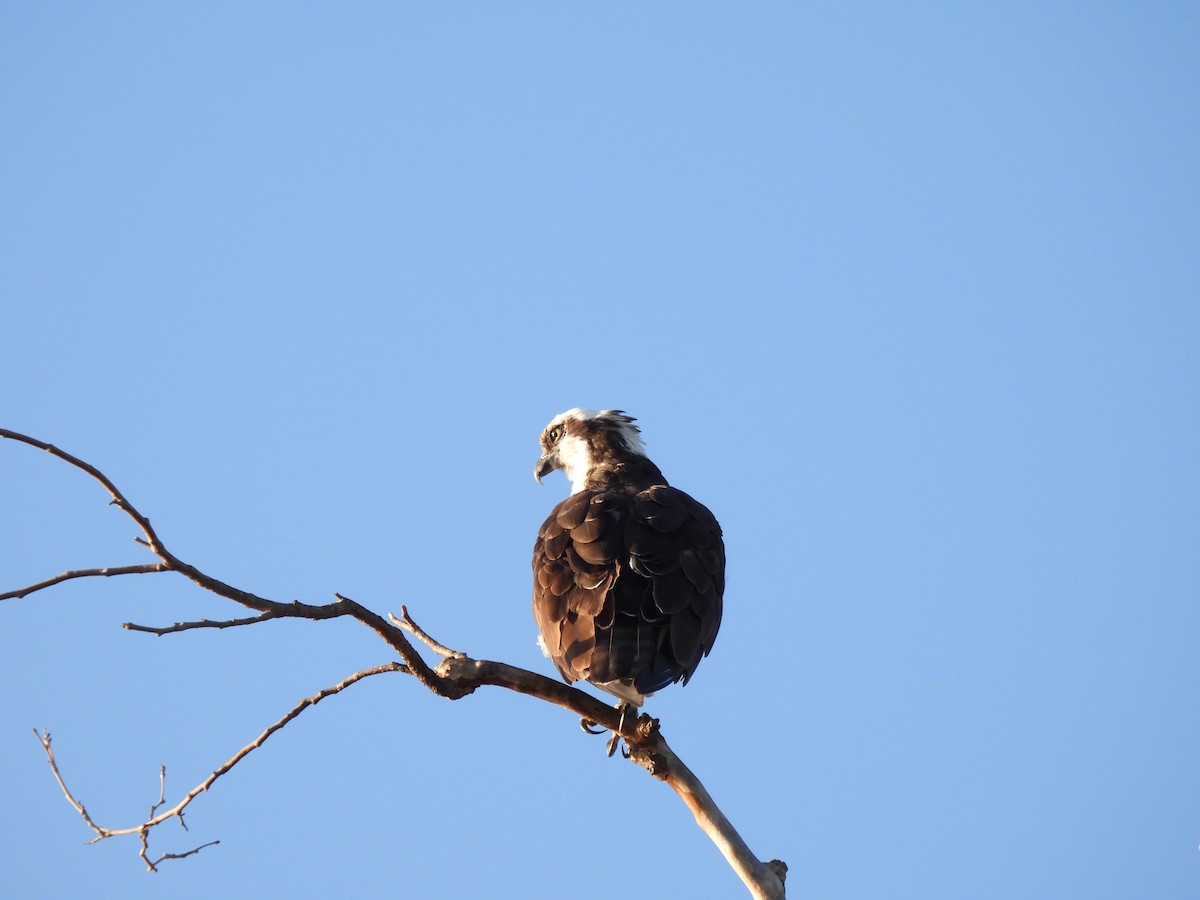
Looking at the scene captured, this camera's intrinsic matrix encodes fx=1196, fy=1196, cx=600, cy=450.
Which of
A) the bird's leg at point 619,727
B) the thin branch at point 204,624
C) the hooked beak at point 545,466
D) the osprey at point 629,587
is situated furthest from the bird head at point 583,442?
the thin branch at point 204,624

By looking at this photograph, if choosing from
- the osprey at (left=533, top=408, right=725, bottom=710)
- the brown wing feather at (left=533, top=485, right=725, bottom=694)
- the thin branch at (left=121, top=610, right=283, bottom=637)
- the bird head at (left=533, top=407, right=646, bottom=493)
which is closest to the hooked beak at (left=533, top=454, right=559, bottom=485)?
the bird head at (left=533, top=407, right=646, bottom=493)

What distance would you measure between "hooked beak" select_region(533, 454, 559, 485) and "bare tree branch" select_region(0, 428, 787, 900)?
4240 millimetres

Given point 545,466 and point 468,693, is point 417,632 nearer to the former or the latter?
point 468,693

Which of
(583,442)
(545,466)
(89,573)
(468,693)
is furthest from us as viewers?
(545,466)

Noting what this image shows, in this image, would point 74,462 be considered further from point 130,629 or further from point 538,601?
point 538,601

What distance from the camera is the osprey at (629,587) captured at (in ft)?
21.9

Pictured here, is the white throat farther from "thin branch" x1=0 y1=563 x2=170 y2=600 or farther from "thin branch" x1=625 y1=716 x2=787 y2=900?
"thin branch" x1=0 y1=563 x2=170 y2=600

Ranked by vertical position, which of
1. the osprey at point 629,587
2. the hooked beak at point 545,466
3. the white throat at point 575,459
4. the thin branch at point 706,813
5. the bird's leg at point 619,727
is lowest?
the thin branch at point 706,813

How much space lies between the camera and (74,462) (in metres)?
4.04

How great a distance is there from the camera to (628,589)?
272 inches

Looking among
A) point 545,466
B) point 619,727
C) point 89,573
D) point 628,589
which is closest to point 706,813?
point 619,727

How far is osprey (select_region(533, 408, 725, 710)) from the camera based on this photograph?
6688 mm

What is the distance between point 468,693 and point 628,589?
4.79 ft

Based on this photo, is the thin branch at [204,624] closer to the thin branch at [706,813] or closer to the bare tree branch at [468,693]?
the bare tree branch at [468,693]
